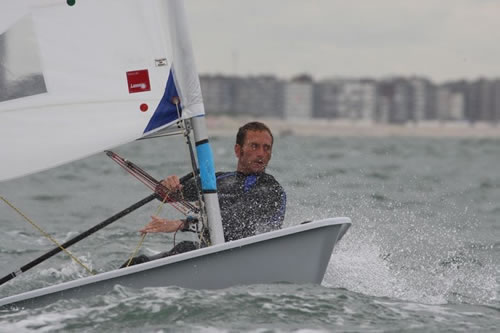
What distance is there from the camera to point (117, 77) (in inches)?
165

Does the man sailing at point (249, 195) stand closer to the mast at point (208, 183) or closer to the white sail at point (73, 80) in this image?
the mast at point (208, 183)

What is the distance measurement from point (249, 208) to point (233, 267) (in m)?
0.36

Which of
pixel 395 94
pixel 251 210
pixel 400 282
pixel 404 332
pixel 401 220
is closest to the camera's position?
pixel 404 332

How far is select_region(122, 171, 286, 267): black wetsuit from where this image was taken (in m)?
4.29

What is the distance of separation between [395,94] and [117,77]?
11428 cm

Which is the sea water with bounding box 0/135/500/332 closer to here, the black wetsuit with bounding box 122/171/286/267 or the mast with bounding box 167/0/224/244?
the black wetsuit with bounding box 122/171/286/267

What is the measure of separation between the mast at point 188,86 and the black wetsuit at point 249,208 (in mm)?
143

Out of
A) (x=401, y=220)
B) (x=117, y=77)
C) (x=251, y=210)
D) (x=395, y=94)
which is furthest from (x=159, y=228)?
(x=395, y=94)

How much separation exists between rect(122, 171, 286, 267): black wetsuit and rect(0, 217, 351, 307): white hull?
28 cm

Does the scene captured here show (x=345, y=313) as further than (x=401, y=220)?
No

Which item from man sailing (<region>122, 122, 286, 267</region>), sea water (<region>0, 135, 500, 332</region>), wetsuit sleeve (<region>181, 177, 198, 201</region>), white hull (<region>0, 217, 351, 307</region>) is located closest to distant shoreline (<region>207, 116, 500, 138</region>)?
sea water (<region>0, 135, 500, 332</region>)

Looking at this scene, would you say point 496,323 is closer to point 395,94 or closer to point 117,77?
point 117,77

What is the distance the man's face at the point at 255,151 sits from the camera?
4.37 m

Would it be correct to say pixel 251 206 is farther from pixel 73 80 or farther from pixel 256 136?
pixel 73 80
